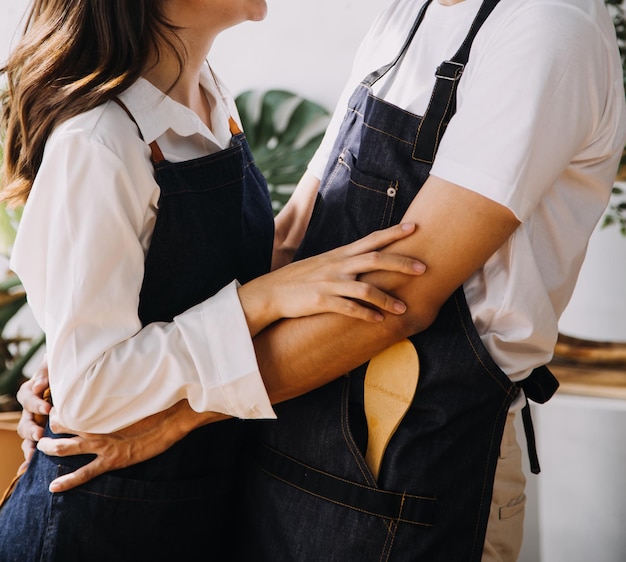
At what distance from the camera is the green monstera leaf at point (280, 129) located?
7.37 ft

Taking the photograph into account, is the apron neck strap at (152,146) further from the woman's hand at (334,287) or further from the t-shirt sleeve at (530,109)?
the t-shirt sleeve at (530,109)

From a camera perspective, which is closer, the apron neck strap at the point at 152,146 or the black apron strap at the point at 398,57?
the apron neck strap at the point at 152,146

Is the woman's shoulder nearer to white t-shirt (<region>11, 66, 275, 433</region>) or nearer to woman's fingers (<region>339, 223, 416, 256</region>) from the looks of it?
white t-shirt (<region>11, 66, 275, 433</region>)

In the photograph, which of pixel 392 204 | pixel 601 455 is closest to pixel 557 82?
pixel 392 204

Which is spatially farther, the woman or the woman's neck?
the woman's neck

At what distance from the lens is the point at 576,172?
1.02 m

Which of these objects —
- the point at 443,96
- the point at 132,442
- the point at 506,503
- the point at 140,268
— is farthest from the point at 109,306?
the point at 506,503

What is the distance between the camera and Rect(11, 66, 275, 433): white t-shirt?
0.99 meters

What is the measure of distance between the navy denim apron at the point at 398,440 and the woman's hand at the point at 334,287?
10cm

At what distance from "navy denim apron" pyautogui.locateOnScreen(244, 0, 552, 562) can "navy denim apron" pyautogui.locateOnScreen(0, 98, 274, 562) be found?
11 cm

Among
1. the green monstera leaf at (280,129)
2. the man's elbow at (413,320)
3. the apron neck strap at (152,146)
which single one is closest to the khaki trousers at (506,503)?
the man's elbow at (413,320)

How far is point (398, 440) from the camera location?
3.44ft

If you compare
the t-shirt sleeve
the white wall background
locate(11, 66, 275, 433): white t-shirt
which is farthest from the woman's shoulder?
the white wall background

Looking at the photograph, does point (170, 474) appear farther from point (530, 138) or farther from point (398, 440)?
point (530, 138)
